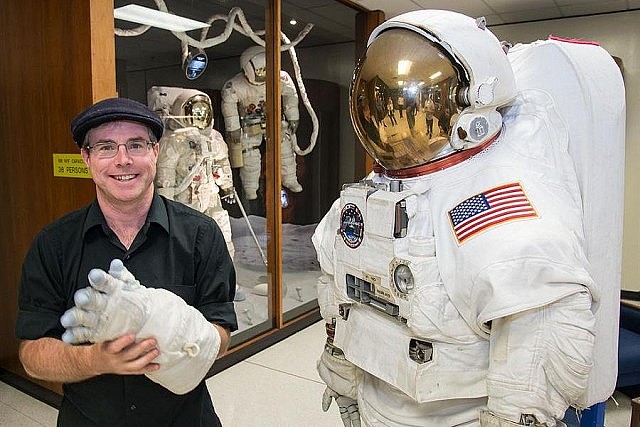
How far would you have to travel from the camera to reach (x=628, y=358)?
2648mm

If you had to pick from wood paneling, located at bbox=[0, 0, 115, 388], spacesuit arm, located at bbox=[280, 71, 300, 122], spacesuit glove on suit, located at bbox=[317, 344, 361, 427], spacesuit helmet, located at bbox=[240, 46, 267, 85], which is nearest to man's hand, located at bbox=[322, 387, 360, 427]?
spacesuit glove on suit, located at bbox=[317, 344, 361, 427]

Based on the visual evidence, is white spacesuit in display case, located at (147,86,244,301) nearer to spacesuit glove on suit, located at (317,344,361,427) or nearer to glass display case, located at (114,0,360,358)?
glass display case, located at (114,0,360,358)

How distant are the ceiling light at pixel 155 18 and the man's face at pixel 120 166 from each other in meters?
1.77

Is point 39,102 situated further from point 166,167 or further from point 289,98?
point 289,98

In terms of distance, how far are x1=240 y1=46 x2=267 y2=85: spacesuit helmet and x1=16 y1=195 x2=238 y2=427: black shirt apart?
249 centimetres

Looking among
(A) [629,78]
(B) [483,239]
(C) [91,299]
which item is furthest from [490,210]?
(A) [629,78]

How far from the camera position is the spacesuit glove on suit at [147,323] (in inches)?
35.5

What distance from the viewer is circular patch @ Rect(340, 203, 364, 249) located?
1.39 meters

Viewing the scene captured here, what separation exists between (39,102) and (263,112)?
1.44 metres

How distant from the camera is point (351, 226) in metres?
1.41

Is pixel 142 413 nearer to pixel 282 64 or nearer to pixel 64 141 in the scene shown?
pixel 64 141

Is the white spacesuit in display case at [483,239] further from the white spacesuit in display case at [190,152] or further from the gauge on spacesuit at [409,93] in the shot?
the white spacesuit in display case at [190,152]

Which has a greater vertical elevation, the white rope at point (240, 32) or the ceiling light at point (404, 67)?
the white rope at point (240, 32)

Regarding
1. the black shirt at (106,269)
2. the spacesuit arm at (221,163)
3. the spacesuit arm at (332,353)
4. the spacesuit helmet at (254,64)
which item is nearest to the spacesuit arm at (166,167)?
the spacesuit arm at (221,163)
